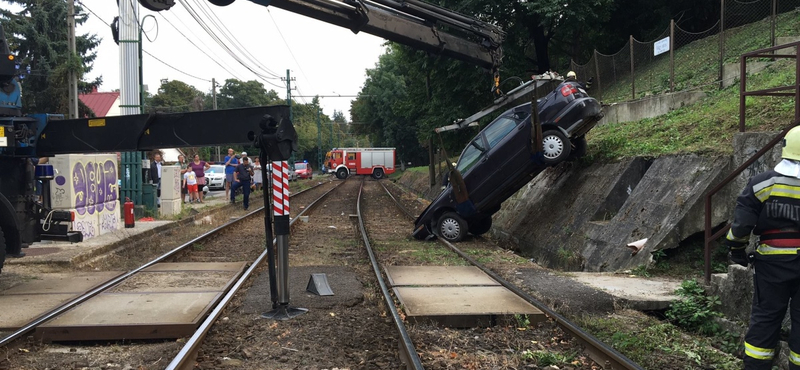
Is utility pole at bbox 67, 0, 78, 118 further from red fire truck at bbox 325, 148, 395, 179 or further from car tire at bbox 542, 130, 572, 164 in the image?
red fire truck at bbox 325, 148, 395, 179

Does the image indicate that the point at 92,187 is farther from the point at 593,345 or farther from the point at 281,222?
the point at 593,345

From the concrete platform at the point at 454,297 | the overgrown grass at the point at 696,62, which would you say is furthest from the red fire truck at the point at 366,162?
the concrete platform at the point at 454,297

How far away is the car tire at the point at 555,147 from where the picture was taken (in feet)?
35.6

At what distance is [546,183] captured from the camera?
550 inches

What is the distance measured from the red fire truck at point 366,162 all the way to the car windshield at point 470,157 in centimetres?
4872

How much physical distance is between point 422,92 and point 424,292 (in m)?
22.1

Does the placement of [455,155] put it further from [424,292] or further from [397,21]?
[424,292]

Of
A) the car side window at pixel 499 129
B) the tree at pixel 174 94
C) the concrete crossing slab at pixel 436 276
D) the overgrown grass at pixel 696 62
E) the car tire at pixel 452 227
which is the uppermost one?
the tree at pixel 174 94

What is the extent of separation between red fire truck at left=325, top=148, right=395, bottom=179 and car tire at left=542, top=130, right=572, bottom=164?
165ft

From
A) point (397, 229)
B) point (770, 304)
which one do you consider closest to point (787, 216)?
Answer: point (770, 304)

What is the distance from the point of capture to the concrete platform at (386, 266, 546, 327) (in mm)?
6348

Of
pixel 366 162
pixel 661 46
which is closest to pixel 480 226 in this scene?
pixel 661 46

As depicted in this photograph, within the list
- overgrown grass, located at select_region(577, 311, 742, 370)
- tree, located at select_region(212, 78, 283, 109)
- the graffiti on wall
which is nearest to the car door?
overgrown grass, located at select_region(577, 311, 742, 370)

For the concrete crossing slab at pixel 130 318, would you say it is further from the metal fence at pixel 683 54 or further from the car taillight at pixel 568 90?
the metal fence at pixel 683 54
